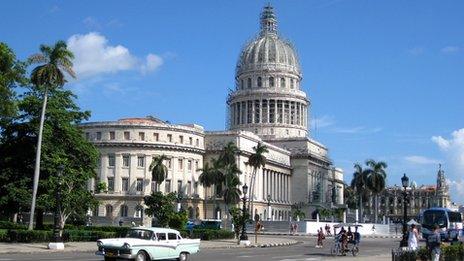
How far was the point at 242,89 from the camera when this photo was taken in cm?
16538

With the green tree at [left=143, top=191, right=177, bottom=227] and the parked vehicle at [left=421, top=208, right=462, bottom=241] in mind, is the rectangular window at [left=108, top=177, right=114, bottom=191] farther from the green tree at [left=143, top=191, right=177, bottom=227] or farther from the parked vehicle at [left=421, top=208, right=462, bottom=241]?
the parked vehicle at [left=421, top=208, right=462, bottom=241]

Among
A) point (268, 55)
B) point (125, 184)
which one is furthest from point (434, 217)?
point (268, 55)

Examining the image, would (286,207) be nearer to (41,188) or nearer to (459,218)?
(459,218)

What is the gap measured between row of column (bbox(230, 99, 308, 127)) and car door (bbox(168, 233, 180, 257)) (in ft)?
421

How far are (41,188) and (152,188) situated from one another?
58333 mm

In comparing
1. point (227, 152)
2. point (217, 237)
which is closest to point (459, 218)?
point (217, 237)

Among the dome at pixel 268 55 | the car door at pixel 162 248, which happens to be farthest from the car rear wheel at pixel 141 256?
the dome at pixel 268 55

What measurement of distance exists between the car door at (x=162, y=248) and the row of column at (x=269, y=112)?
129 meters

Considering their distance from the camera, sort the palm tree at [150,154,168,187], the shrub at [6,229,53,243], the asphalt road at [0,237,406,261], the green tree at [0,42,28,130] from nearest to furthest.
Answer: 1. the asphalt road at [0,237,406,261]
2. the shrub at [6,229,53,243]
3. the green tree at [0,42,28,130]
4. the palm tree at [150,154,168,187]

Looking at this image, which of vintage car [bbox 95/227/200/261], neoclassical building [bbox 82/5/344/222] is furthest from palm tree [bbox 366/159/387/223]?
vintage car [bbox 95/227/200/261]

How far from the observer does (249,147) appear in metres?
134

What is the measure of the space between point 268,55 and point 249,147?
36.5 metres

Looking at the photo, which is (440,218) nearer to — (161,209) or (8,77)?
(161,209)

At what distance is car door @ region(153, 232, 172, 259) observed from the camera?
3033 centimetres
